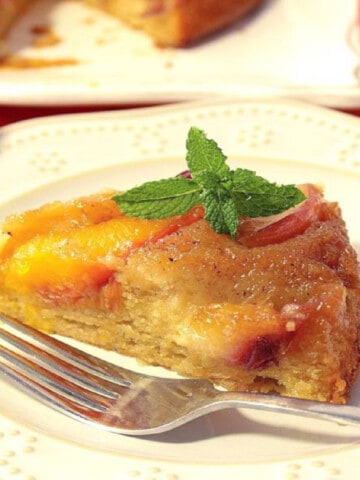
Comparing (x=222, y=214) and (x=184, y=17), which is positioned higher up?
(x=184, y=17)

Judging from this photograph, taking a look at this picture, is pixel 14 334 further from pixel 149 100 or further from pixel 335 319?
pixel 149 100

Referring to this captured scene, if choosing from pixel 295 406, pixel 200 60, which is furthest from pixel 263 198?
pixel 200 60

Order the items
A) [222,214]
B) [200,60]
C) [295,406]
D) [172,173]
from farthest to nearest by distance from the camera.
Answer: [200,60], [172,173], [222,214], [295,406]

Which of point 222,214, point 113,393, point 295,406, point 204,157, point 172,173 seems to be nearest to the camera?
point 295,406

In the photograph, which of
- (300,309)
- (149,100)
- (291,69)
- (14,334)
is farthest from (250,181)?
(291,69)

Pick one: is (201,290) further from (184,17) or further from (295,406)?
(184,17)

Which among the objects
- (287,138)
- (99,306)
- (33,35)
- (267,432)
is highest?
(33,35)

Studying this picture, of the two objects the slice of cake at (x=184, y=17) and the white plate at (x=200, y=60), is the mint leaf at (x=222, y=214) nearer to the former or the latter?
the white plate at (x=200, y=60)
